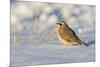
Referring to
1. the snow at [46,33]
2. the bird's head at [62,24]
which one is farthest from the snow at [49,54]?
the bird's head at [62,24]

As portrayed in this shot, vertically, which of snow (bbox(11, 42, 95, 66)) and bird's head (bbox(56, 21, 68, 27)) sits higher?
bird's head (bbox(56, 21, 68, 27))

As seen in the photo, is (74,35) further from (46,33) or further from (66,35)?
(46,33)

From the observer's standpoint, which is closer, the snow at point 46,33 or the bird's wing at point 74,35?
the snow at point 46,33

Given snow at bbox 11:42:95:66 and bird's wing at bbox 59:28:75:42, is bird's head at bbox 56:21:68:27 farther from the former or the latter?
snow at bbox 11:42:95:66

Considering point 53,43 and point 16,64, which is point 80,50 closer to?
point 53,43

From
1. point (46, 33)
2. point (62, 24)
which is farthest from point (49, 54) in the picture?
point (62, 24)

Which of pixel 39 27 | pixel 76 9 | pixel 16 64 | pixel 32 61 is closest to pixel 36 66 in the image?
pixel 32 61

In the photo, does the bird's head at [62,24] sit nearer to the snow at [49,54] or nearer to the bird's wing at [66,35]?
the bird's wing at [66,35]

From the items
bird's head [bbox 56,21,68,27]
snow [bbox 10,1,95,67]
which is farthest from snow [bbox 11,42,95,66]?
bird's head [bbox 56,21,68,27]
